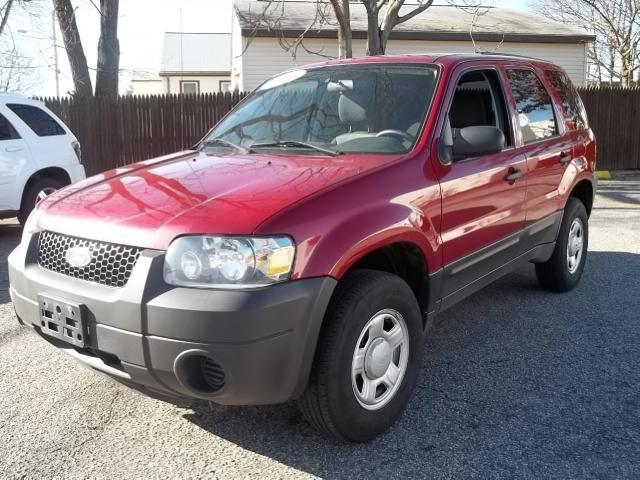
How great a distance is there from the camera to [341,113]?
3932mm

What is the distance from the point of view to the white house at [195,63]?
123 feet

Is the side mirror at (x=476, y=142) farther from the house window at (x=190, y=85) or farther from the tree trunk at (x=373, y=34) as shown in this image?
the house window at (x=190, y=85)

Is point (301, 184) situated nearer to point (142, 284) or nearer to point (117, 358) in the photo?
point (142, 284)

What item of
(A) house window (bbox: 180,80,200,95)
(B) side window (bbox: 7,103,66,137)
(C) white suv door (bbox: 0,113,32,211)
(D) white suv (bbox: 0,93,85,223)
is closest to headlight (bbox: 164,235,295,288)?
(D) white suv (bbox: 0,93,85,223)

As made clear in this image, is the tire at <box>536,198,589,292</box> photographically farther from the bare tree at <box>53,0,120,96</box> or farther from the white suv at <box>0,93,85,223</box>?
the bare tree at <box>53,0,120,96</box>

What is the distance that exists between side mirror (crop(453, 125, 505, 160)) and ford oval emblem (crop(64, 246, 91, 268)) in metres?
2.00

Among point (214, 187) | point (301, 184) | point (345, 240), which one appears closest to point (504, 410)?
point (345, 240)

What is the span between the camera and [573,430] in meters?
3.25

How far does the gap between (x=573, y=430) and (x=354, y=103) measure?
2.16 metres

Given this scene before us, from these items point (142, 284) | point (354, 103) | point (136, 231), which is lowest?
point (142, 284)

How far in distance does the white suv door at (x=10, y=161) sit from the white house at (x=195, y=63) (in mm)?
27792

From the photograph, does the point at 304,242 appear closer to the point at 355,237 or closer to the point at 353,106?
the point at 355,237

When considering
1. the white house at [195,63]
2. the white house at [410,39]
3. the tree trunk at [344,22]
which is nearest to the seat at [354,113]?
the tree trunk at [344,22]

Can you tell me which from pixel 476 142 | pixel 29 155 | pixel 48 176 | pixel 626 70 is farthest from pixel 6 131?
pixel 626 70
